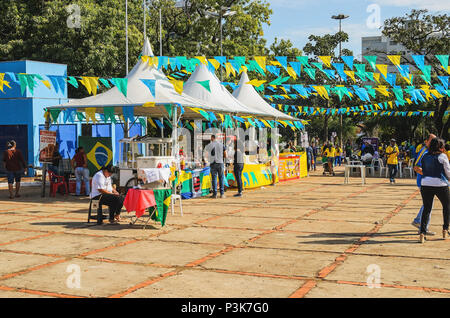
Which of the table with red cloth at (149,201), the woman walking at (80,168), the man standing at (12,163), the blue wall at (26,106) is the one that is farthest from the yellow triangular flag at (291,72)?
the blue wall at (26,106)

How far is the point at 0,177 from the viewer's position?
25781mm

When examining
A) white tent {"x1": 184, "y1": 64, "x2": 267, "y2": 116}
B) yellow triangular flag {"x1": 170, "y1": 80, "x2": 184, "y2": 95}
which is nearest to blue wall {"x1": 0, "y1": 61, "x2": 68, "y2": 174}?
white tent {"x1": 184, "y1": 64, "x2": 267, "y2": 116}

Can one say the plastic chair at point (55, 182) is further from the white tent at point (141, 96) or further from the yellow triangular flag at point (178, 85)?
the yellow triangular flag at point (178, 85)

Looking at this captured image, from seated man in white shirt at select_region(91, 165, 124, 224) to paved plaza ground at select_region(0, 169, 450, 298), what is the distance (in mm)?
452

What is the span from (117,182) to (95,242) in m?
6.38

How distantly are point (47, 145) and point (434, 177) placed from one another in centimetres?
1319

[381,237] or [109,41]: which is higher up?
[109,41]

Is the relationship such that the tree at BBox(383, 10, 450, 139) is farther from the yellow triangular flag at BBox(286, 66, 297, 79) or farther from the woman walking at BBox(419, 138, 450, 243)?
the woman walking at BBox(419, 138, 450, 243)

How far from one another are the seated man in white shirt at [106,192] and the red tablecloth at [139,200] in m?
0.65

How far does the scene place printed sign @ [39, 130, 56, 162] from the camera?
18156 millimetres

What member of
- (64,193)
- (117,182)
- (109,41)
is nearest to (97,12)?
(109,41)

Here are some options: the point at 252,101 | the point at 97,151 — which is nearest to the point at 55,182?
the point at 97,151

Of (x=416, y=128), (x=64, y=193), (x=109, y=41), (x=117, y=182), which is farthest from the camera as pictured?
(x=416, y=128)

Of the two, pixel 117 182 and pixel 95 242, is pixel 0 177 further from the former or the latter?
pixel 95 242
